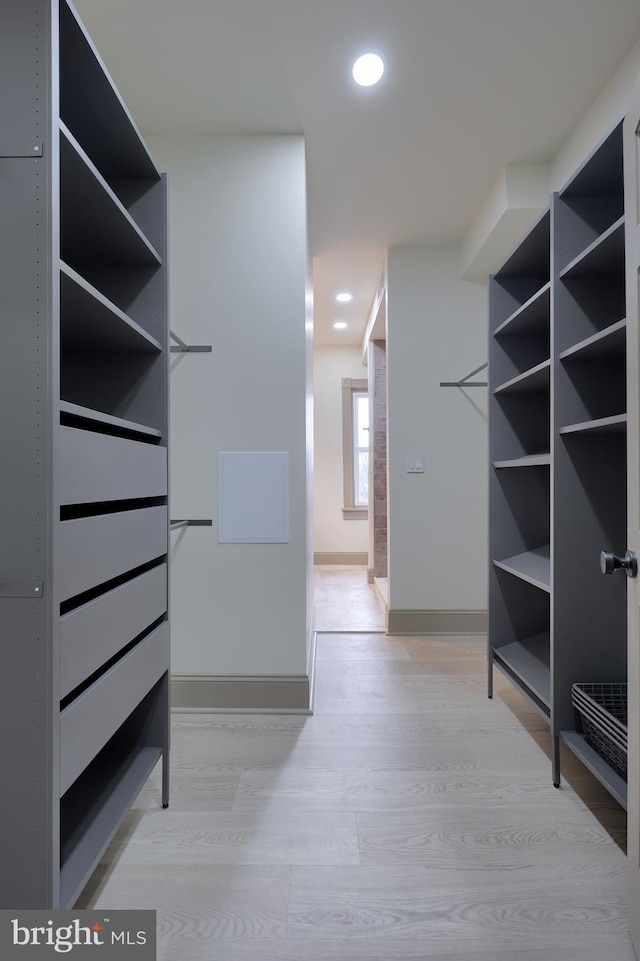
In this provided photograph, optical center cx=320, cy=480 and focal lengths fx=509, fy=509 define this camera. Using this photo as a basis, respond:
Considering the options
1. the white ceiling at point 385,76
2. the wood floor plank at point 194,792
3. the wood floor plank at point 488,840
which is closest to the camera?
the wood floor plank at point 488,840

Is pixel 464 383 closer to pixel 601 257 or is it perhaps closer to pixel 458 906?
pixel 601 257

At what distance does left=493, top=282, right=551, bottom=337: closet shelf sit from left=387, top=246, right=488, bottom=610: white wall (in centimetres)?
108

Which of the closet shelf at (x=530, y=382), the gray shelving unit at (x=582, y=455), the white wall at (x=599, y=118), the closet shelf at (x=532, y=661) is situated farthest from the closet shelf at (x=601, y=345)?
the closet shelf at (x=532, y=661)

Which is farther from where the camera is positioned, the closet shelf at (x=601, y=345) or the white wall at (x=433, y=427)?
the white wall at (x=433, y=427)

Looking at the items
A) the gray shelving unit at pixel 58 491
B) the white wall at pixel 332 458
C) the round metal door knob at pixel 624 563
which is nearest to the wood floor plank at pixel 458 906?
the gray shelving unit at pixel 58 491

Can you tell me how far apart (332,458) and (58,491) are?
17.1ft

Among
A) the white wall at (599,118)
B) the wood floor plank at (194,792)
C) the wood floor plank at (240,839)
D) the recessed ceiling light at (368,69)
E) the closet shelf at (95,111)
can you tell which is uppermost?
the recessed ceiling light at (368,69)

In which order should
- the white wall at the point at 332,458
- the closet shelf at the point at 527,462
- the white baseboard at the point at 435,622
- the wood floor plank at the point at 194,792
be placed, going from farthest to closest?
the white wall at the point at 332,458 < the white baseboard at the point at 435,622 < the closet shelf at the point at 527,462 < the wood floor plank at the point at 194,792

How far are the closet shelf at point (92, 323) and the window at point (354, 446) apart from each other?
457cm

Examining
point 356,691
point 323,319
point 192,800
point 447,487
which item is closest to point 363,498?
point 323,319

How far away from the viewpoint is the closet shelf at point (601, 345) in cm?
136

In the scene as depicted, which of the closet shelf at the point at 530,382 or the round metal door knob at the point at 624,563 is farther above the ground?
the closet shelf at the point at 530,382

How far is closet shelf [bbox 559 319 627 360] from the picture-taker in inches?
53.6

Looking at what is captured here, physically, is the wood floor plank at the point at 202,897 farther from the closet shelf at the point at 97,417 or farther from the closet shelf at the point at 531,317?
the closet shelf at the point at 531,317
